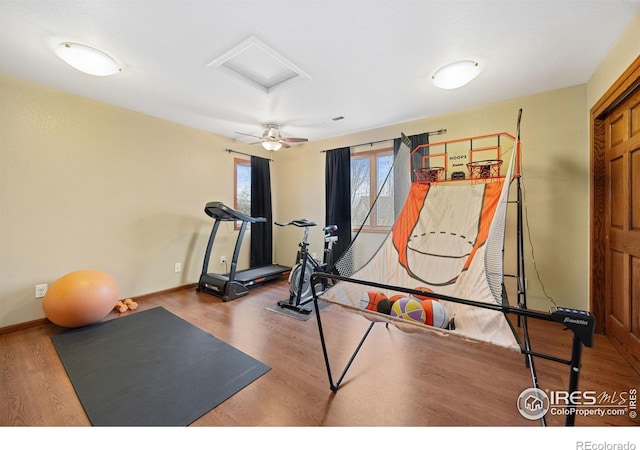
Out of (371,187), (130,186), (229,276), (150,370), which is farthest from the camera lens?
(371,187)

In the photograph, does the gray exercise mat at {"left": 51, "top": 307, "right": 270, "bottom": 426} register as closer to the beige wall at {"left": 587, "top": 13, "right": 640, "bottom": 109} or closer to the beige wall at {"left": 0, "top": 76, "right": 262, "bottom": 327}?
the beige wall at {"left": 0, "top": 76, "right": 262, "bottom": 327}

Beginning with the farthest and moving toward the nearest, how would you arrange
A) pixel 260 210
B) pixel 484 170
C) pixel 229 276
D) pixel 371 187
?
pixel 260 210 < pixel 371 187 < pixel 229 276 < pixel 484 170

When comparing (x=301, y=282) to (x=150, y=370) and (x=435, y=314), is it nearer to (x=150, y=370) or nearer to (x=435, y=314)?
(x=150, y=370)

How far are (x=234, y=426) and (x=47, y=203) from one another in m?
2.93

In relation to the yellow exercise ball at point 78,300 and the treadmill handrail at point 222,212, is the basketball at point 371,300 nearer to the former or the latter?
the treadmill handrail at point 222,212

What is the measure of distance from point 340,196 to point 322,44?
90.9 inches

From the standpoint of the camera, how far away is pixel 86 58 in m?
1.89

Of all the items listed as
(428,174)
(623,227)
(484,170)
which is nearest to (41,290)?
(428,174)

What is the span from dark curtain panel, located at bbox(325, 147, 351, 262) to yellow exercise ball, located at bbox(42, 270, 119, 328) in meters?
2.78

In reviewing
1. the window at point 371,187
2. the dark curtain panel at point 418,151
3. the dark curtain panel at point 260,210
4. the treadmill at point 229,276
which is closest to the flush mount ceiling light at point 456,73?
the dark curtain panel at point 418,151

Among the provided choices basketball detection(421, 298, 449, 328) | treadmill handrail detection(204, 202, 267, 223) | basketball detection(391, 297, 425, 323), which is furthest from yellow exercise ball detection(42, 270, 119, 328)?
basketball detection(421, 298, 449, 328)

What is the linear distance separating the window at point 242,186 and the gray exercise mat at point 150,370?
2.26 metres

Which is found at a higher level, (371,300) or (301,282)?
(371,300)

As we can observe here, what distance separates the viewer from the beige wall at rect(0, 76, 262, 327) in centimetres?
236
